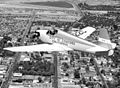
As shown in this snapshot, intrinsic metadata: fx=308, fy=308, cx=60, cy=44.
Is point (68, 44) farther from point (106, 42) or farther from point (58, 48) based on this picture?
point (106, 42)

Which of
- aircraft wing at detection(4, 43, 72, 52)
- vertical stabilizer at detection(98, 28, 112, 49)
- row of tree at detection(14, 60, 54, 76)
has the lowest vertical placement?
row of tree at detection(14, 60, 54, 76)

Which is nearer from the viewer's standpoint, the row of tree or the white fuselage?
the white fuselage

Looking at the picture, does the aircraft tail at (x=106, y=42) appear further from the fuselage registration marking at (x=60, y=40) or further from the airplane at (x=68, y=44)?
the fuselage registration marking at (x=60, y=40)

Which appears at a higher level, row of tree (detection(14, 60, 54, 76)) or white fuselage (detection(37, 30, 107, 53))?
white fuselage (detection(37, 30, 107, 53))

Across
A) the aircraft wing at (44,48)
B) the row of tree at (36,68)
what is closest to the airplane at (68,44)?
the aircraft wing at (44,48)

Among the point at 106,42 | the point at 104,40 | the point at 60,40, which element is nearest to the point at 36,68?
the point at 60,40

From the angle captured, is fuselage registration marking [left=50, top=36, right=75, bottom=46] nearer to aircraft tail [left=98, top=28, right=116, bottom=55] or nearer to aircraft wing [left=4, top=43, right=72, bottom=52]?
aircraft wing [left=4, top=43, right=72, bottom=52]

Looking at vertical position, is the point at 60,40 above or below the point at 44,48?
above

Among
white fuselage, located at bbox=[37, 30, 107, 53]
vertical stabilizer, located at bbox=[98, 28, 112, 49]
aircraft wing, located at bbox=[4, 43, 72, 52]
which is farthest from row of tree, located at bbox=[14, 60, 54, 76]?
vertical stabilizer, located at bbox=[98, 28, 112, 49]
